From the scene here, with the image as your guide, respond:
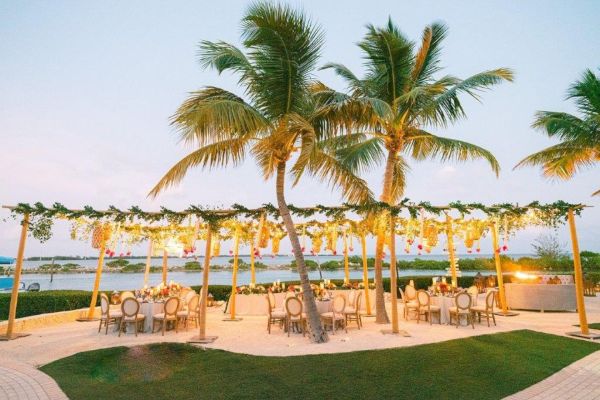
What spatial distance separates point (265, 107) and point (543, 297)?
12148 mm

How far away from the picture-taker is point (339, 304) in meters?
9.30

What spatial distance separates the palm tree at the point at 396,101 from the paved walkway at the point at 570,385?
188 inches

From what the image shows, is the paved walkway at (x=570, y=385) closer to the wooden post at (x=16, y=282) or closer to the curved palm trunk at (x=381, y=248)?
the curved palm trunk at (x=381, y=248)

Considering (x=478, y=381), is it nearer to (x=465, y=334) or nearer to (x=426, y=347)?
(x=426, y=347)

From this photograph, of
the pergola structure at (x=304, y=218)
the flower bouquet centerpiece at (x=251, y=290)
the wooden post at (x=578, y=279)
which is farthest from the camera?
the flower bouquet centerpiece at (x=251, y=290)

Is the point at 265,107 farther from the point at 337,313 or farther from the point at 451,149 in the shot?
the point at 451,149

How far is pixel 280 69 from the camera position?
7.21 metres

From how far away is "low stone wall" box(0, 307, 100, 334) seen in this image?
896cm

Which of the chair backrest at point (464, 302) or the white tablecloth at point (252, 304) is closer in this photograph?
the chair backrest at point (464, 302)

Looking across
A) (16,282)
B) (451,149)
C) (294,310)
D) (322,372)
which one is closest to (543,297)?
(451,149)

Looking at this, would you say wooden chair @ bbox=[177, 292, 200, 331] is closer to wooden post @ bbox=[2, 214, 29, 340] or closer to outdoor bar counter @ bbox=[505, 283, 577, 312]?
wooden post @ bbox=[2, 214, 29, 340]

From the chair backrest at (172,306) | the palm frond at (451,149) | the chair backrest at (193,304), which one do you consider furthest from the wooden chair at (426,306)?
the chair backrest at (172,306)

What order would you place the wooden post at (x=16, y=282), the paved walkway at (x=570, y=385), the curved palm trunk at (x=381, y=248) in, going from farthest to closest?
the curved palm trunk at (x=381, y=248), the wooden post at (x=16, y=282), the paved walkway at (x=570, y=385)

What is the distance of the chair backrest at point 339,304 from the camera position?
9.24 meters
